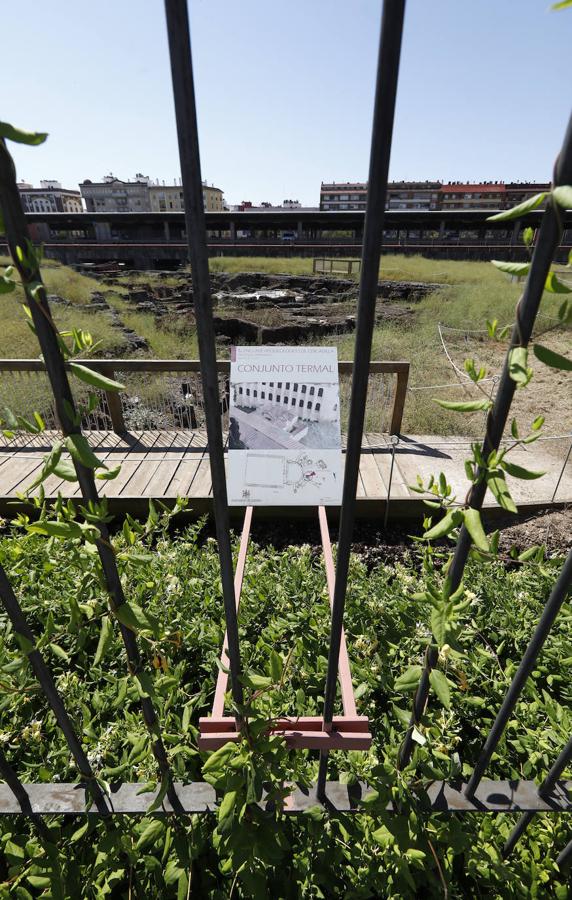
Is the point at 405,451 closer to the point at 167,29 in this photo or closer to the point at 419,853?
the point at 419,853

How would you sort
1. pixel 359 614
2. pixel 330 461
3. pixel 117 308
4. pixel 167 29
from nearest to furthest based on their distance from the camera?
pixel 167 29
pixel 359 614
pixel 330 461
pixel 117 308

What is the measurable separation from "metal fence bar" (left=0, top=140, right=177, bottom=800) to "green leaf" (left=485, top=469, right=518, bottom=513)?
2.19 ft

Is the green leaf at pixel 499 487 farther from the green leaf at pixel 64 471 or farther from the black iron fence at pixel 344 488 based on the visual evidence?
the green leaf at pixel 64 471

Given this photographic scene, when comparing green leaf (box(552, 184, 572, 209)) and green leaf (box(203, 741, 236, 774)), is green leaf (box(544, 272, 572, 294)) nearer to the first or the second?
green leaf (box(552, 184, 572, 209))

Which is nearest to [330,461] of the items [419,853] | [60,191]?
[419,853]

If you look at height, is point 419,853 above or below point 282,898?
above

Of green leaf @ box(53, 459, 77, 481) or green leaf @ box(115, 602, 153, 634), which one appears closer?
green leaf @ box(53, 459, 77, 481)

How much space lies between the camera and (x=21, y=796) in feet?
3.60

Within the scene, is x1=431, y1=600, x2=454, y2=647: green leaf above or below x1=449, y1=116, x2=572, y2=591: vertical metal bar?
below

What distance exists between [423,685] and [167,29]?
122 cm

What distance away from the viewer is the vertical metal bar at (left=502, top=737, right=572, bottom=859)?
1.02m

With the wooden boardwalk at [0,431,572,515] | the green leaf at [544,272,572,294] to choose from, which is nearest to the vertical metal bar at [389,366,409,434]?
the wooden boardwalk at [0,431,572,515]

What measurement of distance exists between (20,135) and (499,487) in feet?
2.58

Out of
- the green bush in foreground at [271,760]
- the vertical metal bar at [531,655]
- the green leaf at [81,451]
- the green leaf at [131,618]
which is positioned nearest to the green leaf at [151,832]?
the green bush in foreground at [271,760]
